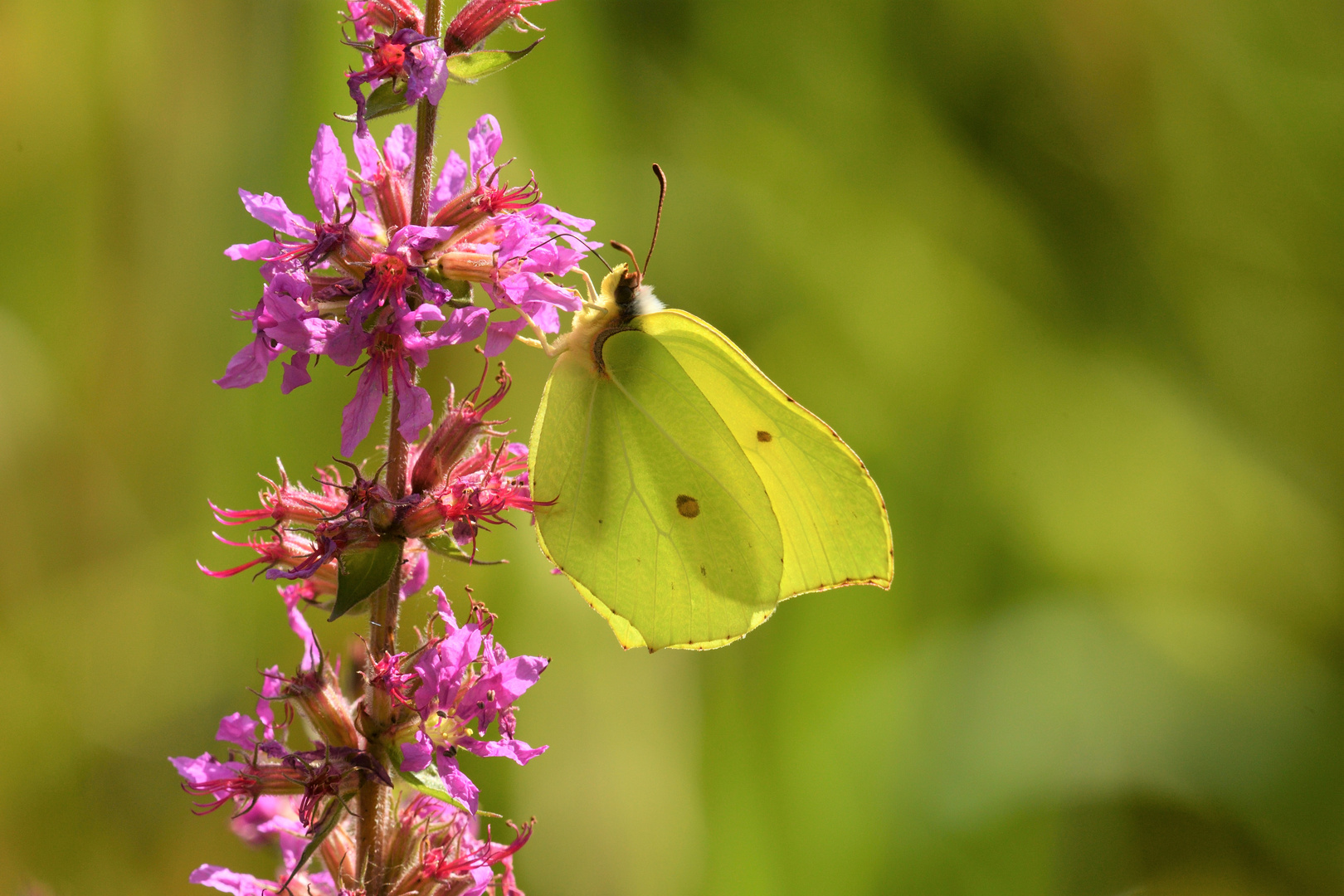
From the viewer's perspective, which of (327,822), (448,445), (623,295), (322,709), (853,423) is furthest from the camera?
(853,423)

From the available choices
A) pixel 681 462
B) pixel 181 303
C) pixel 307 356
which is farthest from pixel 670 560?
pixel 181 303

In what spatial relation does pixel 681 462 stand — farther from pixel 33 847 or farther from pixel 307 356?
pixel 33 847

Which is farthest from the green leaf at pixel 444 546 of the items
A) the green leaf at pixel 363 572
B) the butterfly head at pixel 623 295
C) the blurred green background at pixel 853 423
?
the blurred green background at pixel 853 423

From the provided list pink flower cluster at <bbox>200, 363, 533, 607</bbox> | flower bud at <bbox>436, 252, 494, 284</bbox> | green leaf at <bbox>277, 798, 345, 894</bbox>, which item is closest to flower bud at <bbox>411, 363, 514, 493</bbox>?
pink flower cluster at <bbox>200, 363, 533, 607</bbox>

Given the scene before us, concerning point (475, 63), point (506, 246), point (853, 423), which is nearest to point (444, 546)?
point (506, 246)

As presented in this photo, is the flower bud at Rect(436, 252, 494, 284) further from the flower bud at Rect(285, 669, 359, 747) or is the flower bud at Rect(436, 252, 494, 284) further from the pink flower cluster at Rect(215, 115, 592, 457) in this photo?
the flower bud at Rect(285, 669, 359, 747)

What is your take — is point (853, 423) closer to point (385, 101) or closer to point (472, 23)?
point (472, 23)
